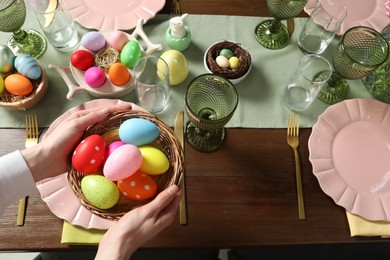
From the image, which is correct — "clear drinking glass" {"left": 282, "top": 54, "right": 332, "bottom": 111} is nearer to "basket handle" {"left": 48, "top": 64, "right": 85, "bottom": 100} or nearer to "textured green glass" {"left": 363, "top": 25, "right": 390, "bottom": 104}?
"textured green glass" {"left": 363, "top": 25, "right": 390, "bottom": 104}

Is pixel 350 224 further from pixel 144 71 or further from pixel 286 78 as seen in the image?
pixel 144 71

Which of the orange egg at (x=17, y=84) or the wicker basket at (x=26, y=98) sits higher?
the orange egg at (x=17, y=84)

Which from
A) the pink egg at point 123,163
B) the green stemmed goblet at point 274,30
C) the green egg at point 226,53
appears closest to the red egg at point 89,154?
the pink egg at point 123,163

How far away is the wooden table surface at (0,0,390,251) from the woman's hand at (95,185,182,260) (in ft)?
0.32

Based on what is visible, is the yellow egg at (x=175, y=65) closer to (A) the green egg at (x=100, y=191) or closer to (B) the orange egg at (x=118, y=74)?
(B) the orange egg at (x=118, y=74)

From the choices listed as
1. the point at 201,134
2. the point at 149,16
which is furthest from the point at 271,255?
the point at 149,16

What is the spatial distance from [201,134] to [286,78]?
0.84 feet

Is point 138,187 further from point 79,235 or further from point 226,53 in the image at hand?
point 226,53

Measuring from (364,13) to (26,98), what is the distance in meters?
0.84

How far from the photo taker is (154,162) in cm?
67

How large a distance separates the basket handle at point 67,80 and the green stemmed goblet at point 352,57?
556 millimetres

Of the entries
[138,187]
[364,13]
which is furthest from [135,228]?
[364,13]

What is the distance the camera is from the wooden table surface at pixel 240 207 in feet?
2.34

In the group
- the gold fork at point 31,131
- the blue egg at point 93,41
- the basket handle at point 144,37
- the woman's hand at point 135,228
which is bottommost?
the woman's hand at point 135,228
